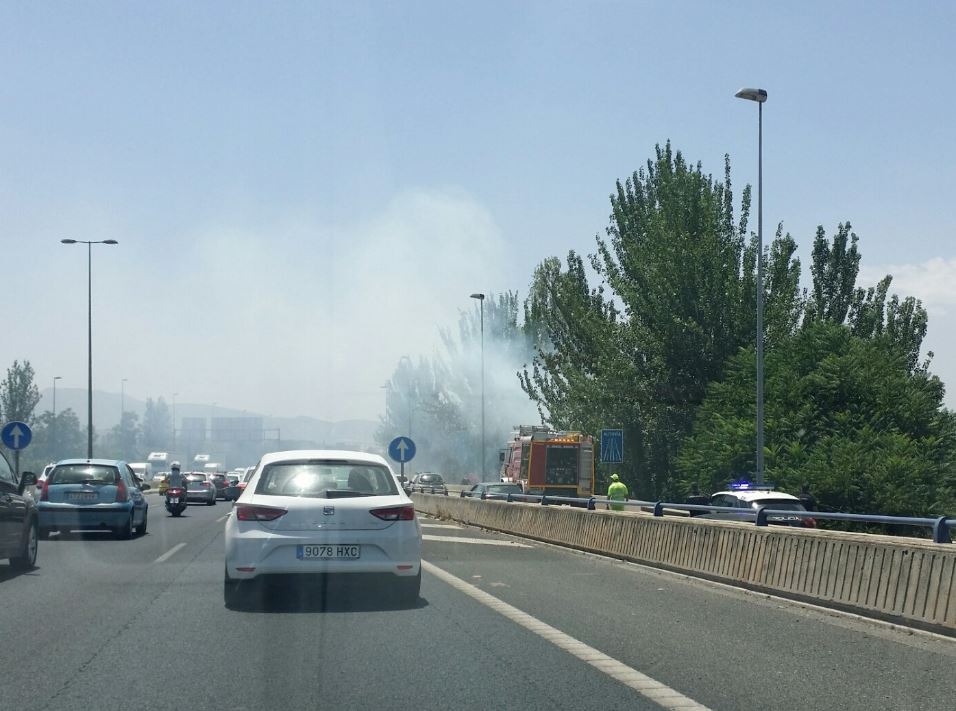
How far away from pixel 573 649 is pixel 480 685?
1608mm

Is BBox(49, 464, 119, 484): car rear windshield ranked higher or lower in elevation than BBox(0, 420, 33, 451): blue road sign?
lower

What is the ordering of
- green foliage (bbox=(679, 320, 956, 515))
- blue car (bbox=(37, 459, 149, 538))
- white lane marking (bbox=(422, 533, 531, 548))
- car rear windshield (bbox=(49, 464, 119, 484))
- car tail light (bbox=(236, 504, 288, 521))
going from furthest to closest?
green foliage (bbox=(679, 320, 956, 515)), car rear windshield (bbox=(49, 464, 119, 484)), blue car (bbox=(37, 459, 149, 538)), white lane marking (bbox=(422, 533, 531, 548)), car tail light (bbox=(236, 504, 288, 521))

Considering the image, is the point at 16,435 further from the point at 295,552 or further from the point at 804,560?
the point at 804,560

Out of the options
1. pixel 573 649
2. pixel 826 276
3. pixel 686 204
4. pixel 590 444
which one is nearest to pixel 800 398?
pixel 590 444

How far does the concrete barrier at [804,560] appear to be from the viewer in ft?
32.1

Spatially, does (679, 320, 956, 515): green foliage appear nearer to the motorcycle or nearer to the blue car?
the motorcycle

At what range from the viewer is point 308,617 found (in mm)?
10492

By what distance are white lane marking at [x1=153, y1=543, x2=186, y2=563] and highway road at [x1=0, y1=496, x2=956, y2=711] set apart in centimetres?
303

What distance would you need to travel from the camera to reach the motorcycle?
35094 mm

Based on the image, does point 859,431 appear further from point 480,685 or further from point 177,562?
point 480,685

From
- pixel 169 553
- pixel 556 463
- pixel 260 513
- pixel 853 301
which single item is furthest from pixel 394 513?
pixel 853 301

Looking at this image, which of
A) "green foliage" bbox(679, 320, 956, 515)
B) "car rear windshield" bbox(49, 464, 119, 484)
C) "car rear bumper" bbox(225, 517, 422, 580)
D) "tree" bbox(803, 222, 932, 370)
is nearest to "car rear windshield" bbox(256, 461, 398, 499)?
"car rear bumper" bbox(225, 517, 422, 580)

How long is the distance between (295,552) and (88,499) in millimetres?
12354

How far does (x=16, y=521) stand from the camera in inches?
591
